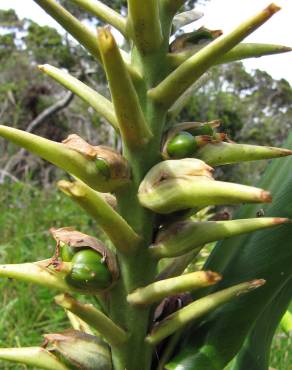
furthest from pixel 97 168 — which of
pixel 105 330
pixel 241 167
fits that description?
pixel 241 167

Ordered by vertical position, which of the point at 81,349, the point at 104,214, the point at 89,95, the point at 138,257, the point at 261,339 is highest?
the point at 89,95

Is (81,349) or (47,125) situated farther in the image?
(47,125)

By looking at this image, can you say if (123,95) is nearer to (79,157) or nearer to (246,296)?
(79,157)

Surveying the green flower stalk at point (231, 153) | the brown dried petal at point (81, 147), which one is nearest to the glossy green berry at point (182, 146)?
the green flower stalk at point (231, 153)

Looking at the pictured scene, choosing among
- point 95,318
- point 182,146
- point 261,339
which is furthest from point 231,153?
point 261,339

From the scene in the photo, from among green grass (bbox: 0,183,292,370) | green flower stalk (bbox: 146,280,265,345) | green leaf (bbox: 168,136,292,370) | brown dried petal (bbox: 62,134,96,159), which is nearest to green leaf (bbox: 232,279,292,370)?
green leaf (bbox: 168,136,292,370)

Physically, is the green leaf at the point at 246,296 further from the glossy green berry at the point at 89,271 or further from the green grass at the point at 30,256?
the green grass at the point at 30,256

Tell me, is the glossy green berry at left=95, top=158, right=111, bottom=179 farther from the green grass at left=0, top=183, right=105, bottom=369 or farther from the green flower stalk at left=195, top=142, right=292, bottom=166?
the green grass at left=0, top=183, right=105, bottom=369
